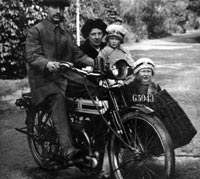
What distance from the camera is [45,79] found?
14.8 ft

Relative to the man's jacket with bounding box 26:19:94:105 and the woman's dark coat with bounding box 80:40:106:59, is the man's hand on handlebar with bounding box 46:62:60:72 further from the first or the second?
the woman's dark coat with bounding box 80:40:106:59

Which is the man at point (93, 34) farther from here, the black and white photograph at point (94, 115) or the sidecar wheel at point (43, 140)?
the sidecar wheel at point (43, 140)

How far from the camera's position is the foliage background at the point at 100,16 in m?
11.4

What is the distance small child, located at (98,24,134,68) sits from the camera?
553 centimetres

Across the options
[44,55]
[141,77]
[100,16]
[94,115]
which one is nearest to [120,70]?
[141,77]

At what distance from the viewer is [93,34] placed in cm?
579

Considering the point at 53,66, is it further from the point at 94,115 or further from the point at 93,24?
the point at 93,24

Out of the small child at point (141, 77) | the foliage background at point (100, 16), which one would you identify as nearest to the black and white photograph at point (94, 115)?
the small child at point (141, 77)

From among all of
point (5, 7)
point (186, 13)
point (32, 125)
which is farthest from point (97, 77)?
point (186, 13)

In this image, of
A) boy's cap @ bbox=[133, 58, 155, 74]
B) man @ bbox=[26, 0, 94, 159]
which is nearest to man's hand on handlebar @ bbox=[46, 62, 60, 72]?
man @ bbox=[26, 0, 94, 159]

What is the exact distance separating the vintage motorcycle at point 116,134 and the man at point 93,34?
1.09 meters

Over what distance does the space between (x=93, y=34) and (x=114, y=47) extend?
1.19 ft

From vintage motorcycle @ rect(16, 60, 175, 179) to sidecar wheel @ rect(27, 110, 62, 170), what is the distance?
17mm

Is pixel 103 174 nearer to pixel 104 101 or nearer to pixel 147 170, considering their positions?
pixel 147 170
